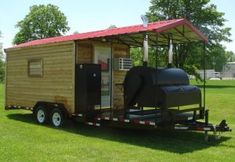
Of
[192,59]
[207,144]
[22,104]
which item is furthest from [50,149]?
[192,59]

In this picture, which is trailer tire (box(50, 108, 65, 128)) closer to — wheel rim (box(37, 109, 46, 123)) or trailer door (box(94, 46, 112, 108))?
wheel rim (box(37, 109, 46, 123))

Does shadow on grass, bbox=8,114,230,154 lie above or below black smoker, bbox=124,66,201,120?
below

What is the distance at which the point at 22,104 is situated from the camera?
16531 mm

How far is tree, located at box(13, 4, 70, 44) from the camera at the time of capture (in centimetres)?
6500

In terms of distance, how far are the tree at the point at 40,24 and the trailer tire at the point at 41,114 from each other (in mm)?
50491

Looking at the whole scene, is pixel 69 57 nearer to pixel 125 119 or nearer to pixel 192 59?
pixel 125 119

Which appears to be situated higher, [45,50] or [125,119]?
[45,50]

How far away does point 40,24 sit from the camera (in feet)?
215

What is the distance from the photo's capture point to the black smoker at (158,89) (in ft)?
37.7

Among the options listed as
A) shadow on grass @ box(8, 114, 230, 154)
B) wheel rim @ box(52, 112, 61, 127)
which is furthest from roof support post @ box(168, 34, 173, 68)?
Result: wheel rim @ box(52, 112, 61, 127)

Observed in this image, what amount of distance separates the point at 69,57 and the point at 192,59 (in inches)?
1618

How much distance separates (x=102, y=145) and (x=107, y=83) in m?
4.45

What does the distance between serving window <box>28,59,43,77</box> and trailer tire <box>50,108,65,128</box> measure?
1.73 m

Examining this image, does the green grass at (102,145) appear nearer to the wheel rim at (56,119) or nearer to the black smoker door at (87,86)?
the wheel rim at (56,119)
